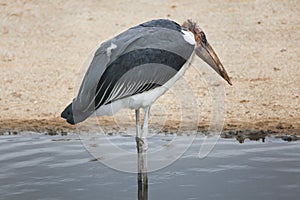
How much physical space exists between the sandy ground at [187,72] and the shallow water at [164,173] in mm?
605

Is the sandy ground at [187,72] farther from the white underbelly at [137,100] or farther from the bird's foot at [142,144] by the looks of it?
the white underbelly at [137,100]

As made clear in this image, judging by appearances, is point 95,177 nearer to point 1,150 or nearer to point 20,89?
point 1,150

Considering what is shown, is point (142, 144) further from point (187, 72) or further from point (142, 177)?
point (187, 72)

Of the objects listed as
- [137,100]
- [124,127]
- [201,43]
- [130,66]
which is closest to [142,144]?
[137,100]

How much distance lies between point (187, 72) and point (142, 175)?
3.00m

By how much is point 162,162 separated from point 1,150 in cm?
128

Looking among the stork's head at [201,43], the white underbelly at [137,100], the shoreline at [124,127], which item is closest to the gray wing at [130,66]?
the white underbelly at [137,100]

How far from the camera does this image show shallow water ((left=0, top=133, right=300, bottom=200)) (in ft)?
12.7

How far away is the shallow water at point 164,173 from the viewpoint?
3861mm

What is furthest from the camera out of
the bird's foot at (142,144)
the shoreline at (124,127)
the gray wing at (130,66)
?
the shoreline at (124,127)

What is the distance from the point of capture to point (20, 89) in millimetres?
6770

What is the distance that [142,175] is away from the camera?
4238 mm

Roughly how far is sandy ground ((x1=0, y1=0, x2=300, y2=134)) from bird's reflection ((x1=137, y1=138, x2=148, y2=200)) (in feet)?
3.39

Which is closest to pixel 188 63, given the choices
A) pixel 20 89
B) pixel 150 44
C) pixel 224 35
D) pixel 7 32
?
pixel 150 44
